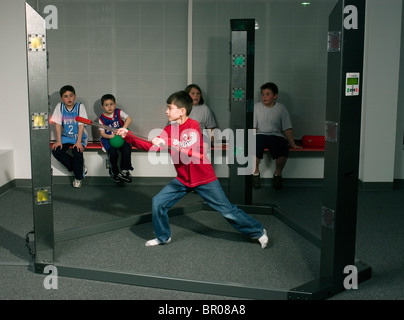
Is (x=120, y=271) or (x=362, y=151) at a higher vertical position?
(x=362, y=151)

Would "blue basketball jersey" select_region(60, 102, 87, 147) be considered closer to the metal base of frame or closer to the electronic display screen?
the metal base of frame

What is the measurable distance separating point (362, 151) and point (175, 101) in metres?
2.94

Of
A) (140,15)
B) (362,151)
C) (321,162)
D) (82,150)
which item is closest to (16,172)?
(82,150)

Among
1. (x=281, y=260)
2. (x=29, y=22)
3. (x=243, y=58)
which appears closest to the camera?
(x=29, y=22)

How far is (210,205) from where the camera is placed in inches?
159

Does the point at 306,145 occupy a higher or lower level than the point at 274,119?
lower

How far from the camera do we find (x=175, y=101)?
3.93m

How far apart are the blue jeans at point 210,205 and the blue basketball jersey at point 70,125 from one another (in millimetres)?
2366

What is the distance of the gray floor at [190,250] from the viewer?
3324mm

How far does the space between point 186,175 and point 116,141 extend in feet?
7.11

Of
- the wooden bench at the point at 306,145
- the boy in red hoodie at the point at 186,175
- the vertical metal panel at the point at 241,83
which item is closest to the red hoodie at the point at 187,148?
the boy in red hoodie at the point at 186,175

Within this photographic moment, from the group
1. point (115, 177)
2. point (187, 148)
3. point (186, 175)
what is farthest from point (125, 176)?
point (187, 148)

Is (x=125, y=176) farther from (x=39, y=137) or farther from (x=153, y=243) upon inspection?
(x=39, y=137)
